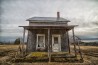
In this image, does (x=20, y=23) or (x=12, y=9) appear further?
(x=20, y=23)

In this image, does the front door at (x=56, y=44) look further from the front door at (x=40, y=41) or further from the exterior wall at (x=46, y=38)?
the front door at (x=40, y=41)

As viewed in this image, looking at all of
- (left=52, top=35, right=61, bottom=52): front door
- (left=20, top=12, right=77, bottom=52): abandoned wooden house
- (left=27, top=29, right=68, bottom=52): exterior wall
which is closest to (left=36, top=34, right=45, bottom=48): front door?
(left=20, top=12, right=77, bottom=52): abandoned wooden house

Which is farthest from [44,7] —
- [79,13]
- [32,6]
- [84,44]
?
[84,44]

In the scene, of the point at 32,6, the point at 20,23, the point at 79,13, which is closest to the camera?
the point at 32,6

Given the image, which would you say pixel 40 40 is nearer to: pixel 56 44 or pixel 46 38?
pixel 46 38

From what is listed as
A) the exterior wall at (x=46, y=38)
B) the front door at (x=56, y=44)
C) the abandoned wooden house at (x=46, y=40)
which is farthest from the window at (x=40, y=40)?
the front door at (x=56, y=44)

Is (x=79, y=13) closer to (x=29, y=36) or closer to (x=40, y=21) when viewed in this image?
(x=40, y=21)

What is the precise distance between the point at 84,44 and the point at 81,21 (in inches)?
568

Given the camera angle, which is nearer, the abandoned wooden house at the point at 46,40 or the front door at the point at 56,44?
the abandoned wooden house at the point at 46,40

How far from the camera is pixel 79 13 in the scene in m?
17.7

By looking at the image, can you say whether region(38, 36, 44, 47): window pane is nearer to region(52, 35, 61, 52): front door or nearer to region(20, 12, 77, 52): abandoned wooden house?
region(20, 12, 77, 52): abandoned wooden house

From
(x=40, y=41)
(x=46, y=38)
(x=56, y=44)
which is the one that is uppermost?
(x=46, y=38)

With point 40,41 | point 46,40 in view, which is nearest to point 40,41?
point 40,41

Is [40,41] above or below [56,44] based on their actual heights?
above
